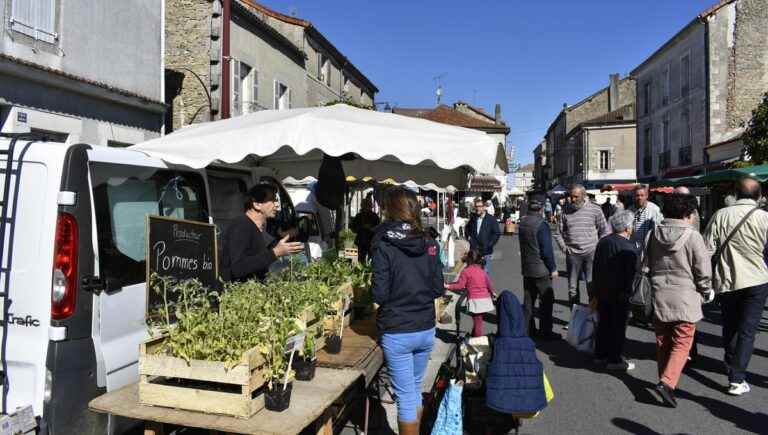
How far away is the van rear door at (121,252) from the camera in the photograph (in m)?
3.28

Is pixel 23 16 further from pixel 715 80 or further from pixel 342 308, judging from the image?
pixel 715 80

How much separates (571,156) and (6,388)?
181 feet

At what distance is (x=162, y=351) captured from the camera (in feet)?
9.82

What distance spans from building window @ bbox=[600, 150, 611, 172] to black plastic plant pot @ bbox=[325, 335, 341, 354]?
4633cm

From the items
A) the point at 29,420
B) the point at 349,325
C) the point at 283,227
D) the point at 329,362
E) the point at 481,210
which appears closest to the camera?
the point at 29,420

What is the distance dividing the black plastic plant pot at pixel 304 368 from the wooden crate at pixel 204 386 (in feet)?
0.98

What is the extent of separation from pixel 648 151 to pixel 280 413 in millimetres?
36543

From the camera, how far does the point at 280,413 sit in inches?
108

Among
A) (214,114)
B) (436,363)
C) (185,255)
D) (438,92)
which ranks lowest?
(436,363)

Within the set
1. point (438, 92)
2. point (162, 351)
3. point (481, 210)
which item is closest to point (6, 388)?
point (162, 351)

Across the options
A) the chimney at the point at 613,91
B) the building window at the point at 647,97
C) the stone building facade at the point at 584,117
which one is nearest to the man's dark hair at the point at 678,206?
the building window at the point at 647,97

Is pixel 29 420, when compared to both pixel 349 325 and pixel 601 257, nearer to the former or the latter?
pixel 349 325

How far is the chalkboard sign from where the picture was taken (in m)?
3.64

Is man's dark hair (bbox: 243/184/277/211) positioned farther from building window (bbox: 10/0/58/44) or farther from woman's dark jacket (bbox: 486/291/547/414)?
building window (bbox: 10/0/58/44)
